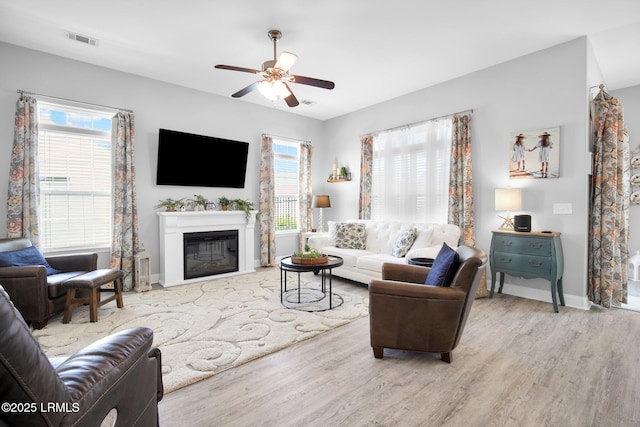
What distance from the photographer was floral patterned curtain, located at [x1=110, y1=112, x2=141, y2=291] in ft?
14.3

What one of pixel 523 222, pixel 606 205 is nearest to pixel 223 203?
pixel 523 222

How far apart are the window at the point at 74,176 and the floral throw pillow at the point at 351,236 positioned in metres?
3.39

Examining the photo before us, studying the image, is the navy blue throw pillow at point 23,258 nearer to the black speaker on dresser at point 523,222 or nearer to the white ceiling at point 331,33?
the white ceiling at point 331,33

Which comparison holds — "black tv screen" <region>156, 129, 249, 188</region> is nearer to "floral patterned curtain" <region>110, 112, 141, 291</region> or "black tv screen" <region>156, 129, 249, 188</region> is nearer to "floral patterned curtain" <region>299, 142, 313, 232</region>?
"floral patterned curtain" <region>110, 112, 141, 291</region>

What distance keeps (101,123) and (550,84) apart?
5.85m

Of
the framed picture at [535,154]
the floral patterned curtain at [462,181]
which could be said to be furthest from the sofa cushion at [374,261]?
the framed picture at [535,154]

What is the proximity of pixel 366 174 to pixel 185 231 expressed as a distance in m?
3.28

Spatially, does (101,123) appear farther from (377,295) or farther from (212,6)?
(377,295)

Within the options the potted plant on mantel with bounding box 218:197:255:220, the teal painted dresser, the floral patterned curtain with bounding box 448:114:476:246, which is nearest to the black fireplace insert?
the potted plant on mantel with bounding box 218:197:255:220

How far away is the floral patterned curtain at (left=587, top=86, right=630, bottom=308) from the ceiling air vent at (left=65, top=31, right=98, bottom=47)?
587 centimetres

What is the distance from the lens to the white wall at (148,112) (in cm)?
375

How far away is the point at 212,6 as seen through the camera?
2.97m

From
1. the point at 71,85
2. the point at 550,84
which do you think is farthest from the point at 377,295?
the point at 71,85

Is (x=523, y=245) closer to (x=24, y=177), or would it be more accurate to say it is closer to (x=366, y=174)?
(x=366, y=174)
